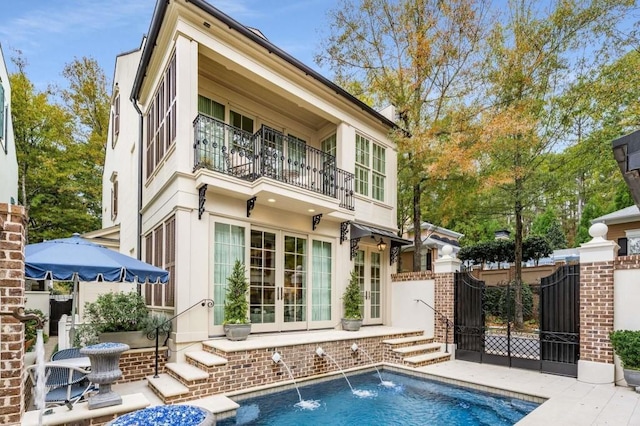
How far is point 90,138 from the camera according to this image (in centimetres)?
1927

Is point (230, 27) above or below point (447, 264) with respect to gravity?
above

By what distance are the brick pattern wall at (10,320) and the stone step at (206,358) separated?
120 inches

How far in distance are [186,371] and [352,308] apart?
450cm

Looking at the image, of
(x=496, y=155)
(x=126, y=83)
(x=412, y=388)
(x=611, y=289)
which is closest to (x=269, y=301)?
(x=412, y=388)

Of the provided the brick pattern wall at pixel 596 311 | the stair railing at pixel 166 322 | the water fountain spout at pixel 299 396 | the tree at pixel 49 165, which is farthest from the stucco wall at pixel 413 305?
the tree at pixel 49 165

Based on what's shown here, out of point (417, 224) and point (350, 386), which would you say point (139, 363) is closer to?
point (350, 386)

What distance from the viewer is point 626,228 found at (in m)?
14.2

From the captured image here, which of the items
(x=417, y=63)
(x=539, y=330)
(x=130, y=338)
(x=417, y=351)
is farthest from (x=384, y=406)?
(x=417, y=63)

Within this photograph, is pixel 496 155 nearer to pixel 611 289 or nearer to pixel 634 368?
pixel 611 289

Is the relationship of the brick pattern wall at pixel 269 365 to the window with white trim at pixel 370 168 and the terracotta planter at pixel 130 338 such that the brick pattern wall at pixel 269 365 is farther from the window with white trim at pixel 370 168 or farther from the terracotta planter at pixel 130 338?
the window with white trim at pixel 370 168

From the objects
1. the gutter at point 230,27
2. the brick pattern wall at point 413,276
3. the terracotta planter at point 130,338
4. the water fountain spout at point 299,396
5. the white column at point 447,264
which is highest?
the gutter at point 230,27

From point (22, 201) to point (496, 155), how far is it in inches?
746

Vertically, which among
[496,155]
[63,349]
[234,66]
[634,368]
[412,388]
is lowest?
[412,388]

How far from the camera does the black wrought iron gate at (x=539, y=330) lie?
724 centimetres
